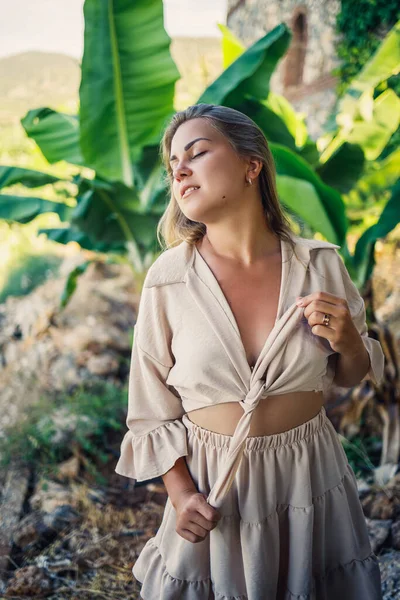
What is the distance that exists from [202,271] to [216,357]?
0.64 ft

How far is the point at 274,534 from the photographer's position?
1105 mm

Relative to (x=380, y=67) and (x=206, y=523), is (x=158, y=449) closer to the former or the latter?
(x=206, y=523)

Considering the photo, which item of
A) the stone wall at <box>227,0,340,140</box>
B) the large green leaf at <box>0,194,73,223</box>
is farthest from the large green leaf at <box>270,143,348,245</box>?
the stone wall at <box>227,0,340,140</box>

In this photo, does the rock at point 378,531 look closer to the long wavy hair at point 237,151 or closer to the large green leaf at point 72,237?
the long wavy hair at point 237,151

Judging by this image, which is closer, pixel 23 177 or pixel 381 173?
pixel 381 173

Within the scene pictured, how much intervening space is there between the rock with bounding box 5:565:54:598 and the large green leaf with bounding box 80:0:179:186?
204cm

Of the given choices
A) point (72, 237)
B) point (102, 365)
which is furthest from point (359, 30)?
point (102, 365)

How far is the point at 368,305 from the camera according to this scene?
270cm

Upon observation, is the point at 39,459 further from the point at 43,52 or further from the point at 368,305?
the point at 43,52

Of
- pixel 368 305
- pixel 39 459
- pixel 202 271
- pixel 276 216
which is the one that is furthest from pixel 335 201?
pixel 39 459

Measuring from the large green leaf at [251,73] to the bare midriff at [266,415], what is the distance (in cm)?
193

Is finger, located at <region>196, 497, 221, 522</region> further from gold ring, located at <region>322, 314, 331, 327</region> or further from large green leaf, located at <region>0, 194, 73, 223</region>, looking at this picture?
large green leaf, located at <region>0, 194, 73, 223</region>

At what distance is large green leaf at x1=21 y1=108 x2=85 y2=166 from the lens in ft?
10.7

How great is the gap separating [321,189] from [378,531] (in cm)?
143
